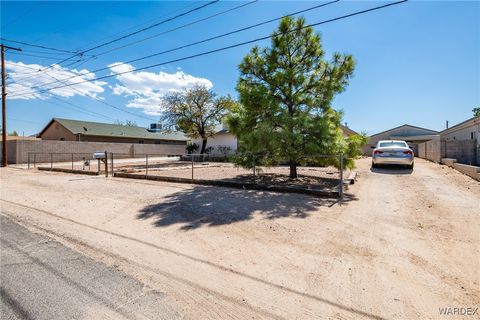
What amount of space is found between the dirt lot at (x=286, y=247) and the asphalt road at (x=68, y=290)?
0.18 metres

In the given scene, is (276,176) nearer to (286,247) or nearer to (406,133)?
(286,247)

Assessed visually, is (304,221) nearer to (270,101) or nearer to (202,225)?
(202,225)

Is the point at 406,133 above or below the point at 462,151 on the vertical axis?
above

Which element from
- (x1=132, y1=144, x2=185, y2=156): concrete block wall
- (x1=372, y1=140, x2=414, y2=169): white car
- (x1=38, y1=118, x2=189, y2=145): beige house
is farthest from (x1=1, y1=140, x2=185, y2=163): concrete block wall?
(x1=372, y1=140, x2=414, y2=169): white car

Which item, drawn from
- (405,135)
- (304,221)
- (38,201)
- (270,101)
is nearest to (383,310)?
(304,221)

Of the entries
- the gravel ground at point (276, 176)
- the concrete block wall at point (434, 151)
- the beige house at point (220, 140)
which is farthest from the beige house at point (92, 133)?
the concrete block wall at point (434, 151)

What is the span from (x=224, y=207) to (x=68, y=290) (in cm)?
382

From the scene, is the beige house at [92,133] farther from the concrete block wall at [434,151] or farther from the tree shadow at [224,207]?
the concrete block wall at [434,151]

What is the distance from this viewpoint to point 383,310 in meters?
2.47

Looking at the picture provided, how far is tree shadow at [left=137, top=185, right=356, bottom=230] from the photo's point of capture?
18.2 feet

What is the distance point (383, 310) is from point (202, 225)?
11.1 feet

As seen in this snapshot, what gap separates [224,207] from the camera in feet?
21.2

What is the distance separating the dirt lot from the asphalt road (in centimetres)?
18

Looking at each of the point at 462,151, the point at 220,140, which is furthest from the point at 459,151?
the point at 220,140
